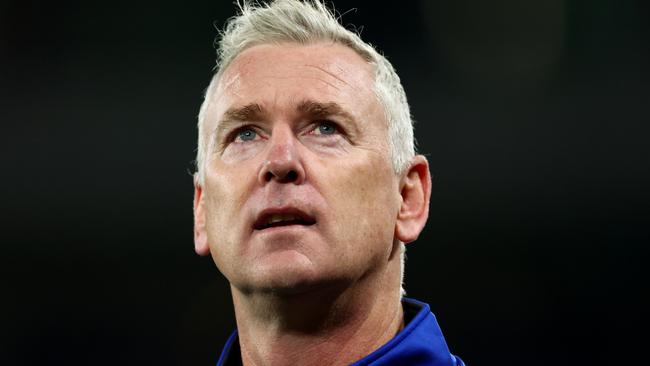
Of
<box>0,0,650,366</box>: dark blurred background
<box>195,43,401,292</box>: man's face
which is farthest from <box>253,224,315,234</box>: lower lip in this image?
<box>0,0,650,366</box>: dark blurred background

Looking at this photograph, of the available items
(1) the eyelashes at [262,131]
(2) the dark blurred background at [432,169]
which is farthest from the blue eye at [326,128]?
(2) the dark blurred background at [432,169]

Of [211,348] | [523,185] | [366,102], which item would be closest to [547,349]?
[523,185]

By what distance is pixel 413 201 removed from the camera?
249cm

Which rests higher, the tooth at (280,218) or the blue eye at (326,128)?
→ the blue eye at (326,128)

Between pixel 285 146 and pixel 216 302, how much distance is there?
8.98 ft

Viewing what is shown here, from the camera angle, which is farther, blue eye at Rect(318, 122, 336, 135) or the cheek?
blue eye at Rect(318, 122, 336, 135)

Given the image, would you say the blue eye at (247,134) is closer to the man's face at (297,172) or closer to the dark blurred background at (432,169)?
the man's face at (297,172)

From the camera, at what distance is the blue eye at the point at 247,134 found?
7.62ft

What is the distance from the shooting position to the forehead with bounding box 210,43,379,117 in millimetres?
2297

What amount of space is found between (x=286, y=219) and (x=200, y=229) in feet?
1.84

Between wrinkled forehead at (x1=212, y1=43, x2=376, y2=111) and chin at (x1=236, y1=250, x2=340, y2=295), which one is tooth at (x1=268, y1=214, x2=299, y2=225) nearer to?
chin at (x1=236, y1=250, x2=340, y2=295)

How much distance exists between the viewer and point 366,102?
7.79ft

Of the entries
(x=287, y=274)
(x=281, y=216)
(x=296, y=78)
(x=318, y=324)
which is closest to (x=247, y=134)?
(x=296, y=78)

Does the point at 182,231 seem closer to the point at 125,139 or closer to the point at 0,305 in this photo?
the point at 125,139
